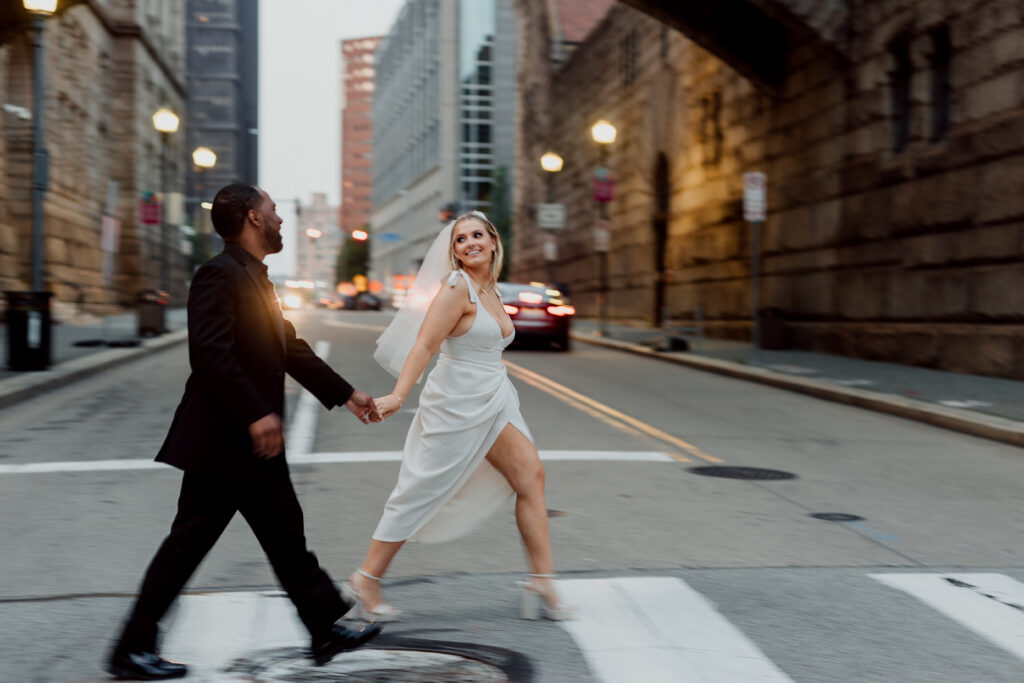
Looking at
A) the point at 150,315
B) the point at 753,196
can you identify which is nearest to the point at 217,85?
the point at 150,315

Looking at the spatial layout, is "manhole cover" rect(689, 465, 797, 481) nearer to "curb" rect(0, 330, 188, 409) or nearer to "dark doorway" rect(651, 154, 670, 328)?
"curb" rect(0, 330, 188, 409)

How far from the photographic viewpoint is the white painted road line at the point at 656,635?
14.0 feet

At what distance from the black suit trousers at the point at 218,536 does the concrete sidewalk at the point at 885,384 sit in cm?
901

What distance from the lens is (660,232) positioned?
118 ft

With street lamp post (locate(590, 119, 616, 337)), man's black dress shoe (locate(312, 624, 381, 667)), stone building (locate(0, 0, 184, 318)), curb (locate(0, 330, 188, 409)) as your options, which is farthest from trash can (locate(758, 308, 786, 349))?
man's black dress shoe (locate(312, 624, 381, 667))

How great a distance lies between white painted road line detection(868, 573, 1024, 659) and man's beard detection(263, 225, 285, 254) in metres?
3.26

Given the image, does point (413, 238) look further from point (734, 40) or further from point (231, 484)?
point (231, 484)

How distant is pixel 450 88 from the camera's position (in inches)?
3765

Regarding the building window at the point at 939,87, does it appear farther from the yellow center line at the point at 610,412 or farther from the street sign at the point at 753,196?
the yellow center line at the point at 610,412

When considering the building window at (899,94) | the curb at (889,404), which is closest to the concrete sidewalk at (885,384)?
the curb at (889,404)

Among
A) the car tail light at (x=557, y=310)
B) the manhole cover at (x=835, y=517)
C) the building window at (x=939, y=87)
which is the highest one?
the building window at (x=939, y=87)

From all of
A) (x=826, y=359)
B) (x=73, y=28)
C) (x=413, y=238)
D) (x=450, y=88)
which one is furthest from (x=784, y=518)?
(x=413, y=238)

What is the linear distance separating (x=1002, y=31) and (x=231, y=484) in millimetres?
15324

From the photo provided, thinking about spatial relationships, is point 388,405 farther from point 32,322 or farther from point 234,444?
point 32,322
